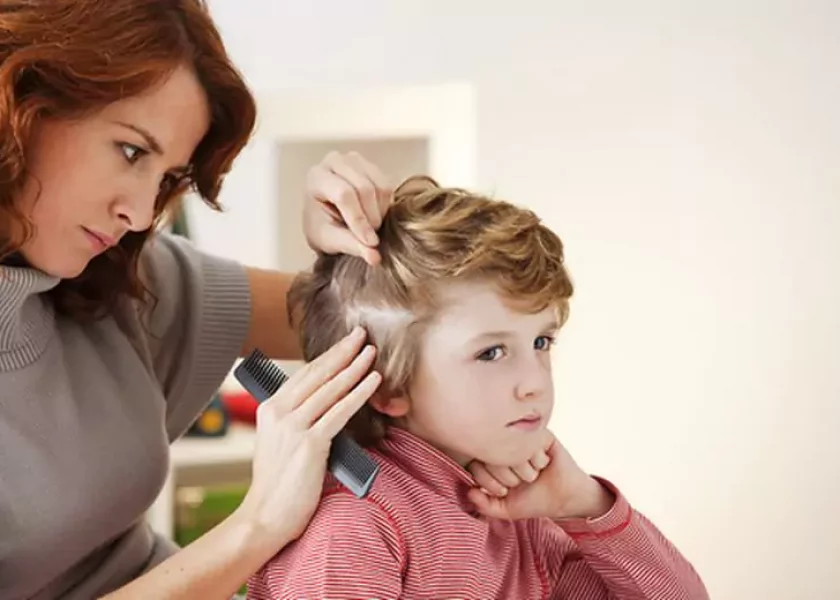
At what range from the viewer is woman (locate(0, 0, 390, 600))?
2.93ft

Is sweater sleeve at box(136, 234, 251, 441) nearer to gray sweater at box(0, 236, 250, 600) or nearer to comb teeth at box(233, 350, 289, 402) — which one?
gray sweater at box(0, 236, 250, 600)

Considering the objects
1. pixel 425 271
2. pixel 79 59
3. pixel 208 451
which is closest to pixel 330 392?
pixel 425 271

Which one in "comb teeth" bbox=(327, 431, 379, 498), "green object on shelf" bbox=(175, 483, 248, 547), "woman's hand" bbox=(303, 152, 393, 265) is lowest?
"green object on shelf" bbox=(175, 483, 248, 547)

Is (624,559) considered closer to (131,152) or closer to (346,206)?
(346,206)

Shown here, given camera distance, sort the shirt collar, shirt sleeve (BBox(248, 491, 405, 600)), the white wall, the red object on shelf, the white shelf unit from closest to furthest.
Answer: shirt sleeve (BBox(248, 491, 405, 600)) < the shirt collar < the white wall < the white shelf unit < the red object on shelf

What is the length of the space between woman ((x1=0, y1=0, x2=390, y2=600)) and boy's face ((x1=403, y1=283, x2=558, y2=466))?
2.4 inches

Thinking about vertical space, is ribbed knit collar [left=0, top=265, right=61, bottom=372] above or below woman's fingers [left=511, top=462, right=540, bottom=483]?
above

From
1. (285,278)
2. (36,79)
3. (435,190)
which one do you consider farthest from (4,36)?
(285,278)

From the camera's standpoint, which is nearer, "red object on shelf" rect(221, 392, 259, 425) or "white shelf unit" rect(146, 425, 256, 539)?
"white shelf unit" rect(146, 425, 256, 539)

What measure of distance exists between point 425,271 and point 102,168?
11.9 inches

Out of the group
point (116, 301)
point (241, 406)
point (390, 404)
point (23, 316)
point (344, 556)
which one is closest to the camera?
point (344, 556)

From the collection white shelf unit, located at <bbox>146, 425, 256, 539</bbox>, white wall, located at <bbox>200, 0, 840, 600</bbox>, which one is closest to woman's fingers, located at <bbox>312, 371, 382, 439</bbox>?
white wall, located at <bbox>200, 0, 840, 600</bbox>

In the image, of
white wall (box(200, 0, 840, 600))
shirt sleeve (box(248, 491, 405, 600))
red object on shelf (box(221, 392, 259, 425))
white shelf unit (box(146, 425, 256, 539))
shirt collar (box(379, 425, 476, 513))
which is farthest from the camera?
red object on shelf (box(221, 392, 259, 425))

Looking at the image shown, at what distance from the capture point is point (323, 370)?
896 mm
